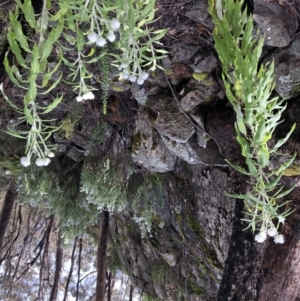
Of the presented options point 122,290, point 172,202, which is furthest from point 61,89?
point 122,290

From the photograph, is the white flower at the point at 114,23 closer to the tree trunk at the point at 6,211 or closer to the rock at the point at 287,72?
the rock at the point at 287,72

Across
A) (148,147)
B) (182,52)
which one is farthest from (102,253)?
(182,52)

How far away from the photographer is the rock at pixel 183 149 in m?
2.06

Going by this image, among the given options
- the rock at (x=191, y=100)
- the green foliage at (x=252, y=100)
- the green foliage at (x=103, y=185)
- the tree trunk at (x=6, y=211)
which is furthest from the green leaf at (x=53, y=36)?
the tree trunk at (x=6, y=211)

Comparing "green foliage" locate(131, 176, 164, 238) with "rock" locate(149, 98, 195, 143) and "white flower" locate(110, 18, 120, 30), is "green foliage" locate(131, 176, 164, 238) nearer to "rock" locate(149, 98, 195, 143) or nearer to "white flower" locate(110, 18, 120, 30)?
"rock" locate(149, 98, 195, 143)

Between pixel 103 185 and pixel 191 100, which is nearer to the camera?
pixel 191 100

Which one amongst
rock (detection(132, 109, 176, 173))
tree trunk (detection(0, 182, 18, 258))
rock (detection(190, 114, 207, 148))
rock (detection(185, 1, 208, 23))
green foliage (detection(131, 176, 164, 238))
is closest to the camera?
rock (detection(185, 1, 208, 23))

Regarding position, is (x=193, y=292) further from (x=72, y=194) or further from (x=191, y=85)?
(x=191, y=85)

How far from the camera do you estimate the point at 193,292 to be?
3109mm

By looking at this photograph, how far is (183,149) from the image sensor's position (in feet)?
6.85

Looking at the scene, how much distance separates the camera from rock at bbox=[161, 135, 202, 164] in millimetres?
2057

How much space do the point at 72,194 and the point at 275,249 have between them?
6.24ft

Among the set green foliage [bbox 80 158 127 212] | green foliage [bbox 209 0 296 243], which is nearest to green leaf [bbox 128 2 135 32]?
green foliage [bbox 209 0 296 243]

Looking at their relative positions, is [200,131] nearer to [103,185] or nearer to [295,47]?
[295,47]
